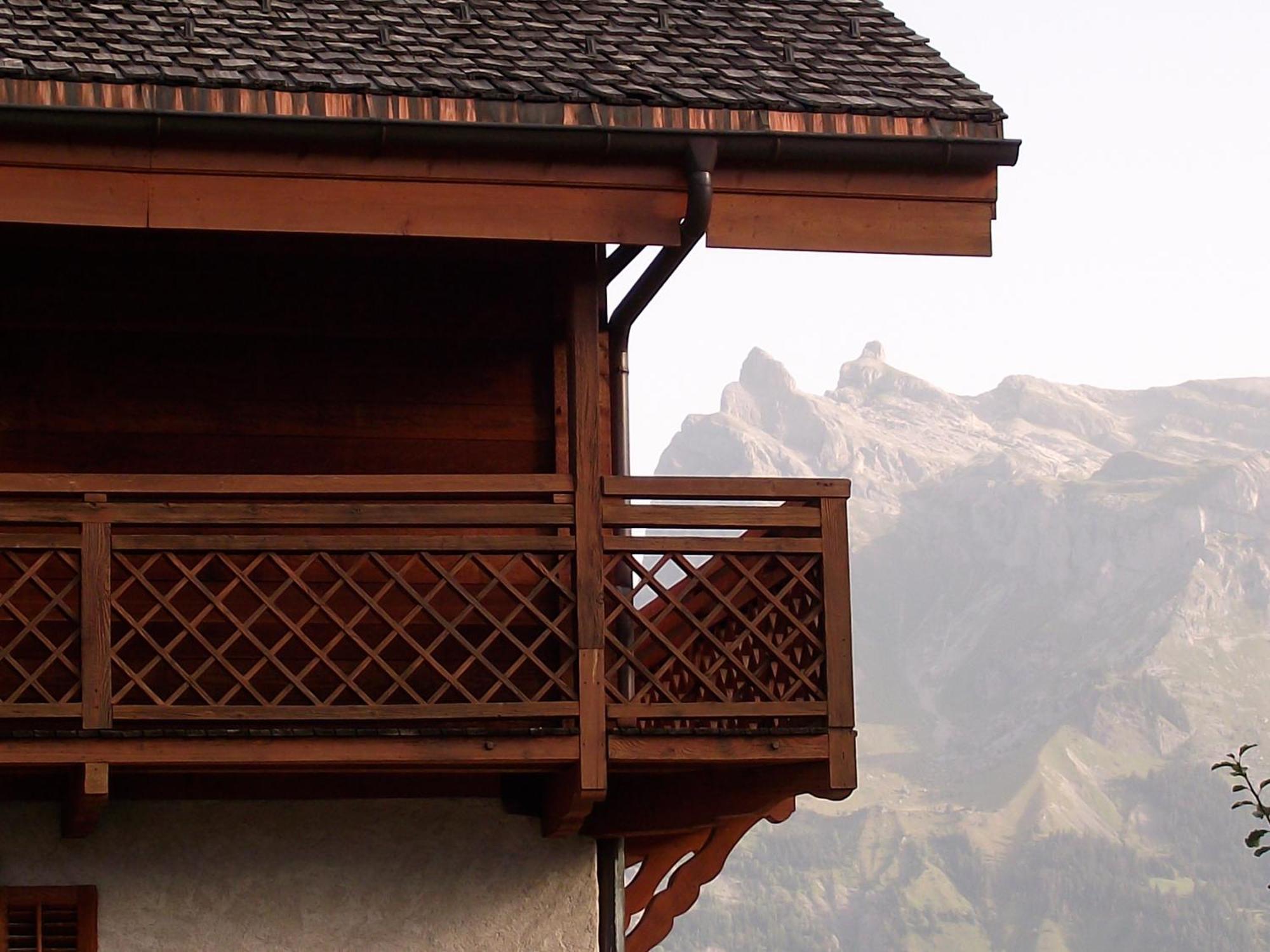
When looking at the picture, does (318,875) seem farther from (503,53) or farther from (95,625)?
(503,53)

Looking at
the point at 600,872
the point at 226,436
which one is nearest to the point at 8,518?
the point at 226,436

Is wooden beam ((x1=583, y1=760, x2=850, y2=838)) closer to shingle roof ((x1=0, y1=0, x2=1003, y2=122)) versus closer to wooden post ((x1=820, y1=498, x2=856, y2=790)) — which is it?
wooden post ((x1=820, y1=498, x2=856, y2=790))

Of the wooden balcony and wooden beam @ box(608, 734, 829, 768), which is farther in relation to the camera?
wooden beam @ box(608, 734, 829, 768)

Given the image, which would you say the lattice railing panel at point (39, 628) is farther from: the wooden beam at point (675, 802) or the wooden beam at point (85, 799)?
the wooden beam at point (675, 802)

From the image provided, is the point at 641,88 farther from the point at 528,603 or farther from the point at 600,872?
the point at 600,872

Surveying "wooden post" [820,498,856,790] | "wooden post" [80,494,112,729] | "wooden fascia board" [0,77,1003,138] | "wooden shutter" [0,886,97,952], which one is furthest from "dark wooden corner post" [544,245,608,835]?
"wooden shutter" [0,886,97,952]

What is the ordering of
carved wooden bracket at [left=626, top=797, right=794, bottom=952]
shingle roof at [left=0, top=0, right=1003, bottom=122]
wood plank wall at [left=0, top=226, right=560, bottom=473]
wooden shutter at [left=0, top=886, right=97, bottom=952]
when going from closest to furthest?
shingle roof at [left=0, top=0, right=1003, bottom=122]
wooden shutter at [left=0, top=886, right=97, bottom=952]
wood plank wall at [left=0, top=226, right=560, bottom=473]
carved wooden bracket at [left=626, top=797, right=794, bottom=952]

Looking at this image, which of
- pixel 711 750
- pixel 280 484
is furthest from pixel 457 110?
pixel 711 750

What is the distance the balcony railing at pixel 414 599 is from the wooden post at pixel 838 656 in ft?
0.03

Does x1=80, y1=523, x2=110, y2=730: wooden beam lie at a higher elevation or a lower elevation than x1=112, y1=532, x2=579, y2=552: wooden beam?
lower

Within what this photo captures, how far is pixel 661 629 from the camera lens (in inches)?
336

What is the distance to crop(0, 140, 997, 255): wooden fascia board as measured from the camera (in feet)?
25.5

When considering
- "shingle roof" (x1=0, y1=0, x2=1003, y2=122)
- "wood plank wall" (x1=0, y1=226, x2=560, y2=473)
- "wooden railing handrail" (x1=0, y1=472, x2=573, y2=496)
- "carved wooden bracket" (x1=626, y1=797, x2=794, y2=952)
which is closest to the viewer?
"shingle roof" (x1=0, y1=0, x2=1003, y2=122)

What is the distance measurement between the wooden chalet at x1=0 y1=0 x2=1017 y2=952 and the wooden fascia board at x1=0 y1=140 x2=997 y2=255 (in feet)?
0.05
